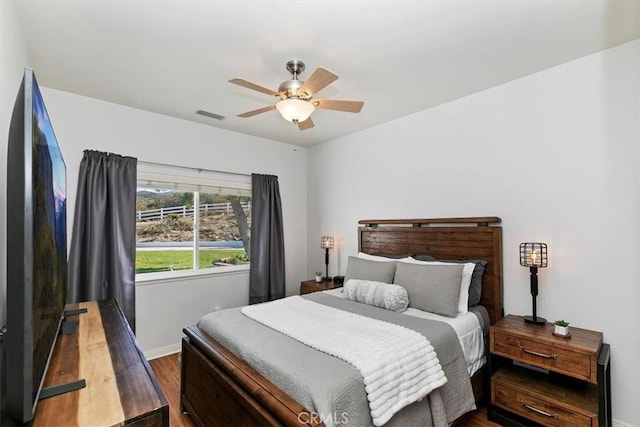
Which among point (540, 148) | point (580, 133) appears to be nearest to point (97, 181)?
point (540, 148)

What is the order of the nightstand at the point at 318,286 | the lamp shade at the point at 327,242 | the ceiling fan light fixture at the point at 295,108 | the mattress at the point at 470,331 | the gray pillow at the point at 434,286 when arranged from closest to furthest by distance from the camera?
the ceiling fan light fixture at the point at 295,108 < the mattress at the point at 470,331 < the gray pillow at the point at 434,286 < the nightstand at the point at 318,286 < the lamp shade at the point at 327,242

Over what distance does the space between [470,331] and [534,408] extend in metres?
0.59

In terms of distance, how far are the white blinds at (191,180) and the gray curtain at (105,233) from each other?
0.62 ft

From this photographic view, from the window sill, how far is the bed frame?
1318mm

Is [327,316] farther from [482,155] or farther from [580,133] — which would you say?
[580,133]

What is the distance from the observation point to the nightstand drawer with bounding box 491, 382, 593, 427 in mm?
1949

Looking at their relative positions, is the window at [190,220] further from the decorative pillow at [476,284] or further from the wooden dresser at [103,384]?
the decorative pillow at [476,284]

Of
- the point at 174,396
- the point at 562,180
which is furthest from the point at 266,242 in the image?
the point at 562,180

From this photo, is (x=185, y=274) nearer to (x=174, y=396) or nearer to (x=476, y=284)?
(x=174, y=396)

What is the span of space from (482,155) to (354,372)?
7.70 ft

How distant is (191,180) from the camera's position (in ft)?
12.4

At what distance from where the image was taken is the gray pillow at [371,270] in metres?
2.90

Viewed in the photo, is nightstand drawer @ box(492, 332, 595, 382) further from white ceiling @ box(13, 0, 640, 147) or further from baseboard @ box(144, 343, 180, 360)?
baseboard @ box(144, 343, 180, 360)

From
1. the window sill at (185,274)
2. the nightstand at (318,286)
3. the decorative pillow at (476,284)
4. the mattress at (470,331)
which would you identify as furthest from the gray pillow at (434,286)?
the window sill at (185,274)
